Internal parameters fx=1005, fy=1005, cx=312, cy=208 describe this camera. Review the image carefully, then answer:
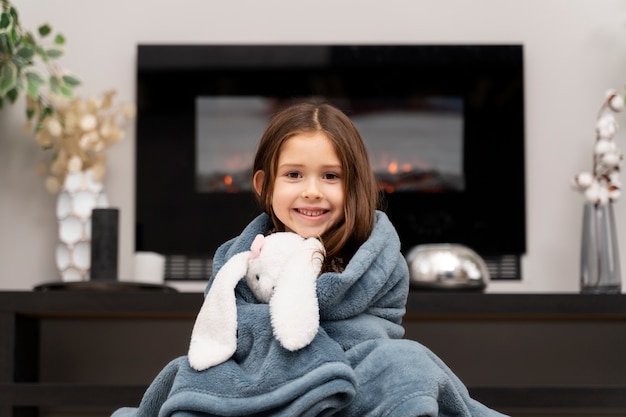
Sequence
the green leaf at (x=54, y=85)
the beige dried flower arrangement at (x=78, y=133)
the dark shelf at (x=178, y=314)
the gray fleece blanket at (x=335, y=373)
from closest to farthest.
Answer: the gray fleece blanket at (x=335, y=373), the dark shelf at (x=178, y=314), the green leaf at (x=54, y=85), the beige dried flower arrangement at (x=78, y=133)

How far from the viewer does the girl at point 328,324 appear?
1.12 meters

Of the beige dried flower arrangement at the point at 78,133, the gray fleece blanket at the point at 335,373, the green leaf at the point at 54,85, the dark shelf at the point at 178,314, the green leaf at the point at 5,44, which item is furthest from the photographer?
the beige dried flower arrangement at the point at 78,133

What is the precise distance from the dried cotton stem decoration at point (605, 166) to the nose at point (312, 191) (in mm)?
1691

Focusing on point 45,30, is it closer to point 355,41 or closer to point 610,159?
point 355,41

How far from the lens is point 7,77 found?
2.73 meters

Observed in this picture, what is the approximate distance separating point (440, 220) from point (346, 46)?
1.99ft

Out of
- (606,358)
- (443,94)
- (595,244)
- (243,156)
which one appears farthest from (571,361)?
→ (243,156)

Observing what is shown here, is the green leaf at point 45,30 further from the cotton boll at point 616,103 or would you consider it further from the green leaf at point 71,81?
the cotton boll at point 616,103

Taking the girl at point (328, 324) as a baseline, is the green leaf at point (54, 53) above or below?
above

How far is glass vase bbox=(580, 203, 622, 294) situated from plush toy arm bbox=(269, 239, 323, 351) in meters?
1.74


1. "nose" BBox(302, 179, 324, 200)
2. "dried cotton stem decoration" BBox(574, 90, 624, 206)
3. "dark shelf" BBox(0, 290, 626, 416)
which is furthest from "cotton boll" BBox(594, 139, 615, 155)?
"nose" BBox(302, 179, 324, 200)

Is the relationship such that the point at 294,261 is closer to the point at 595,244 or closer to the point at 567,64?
the point at 595,244

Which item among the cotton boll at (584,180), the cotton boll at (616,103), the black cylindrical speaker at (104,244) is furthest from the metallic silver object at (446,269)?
Answer: the black cylindrical speaker at (104,244)

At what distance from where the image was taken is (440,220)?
3.06 metres
